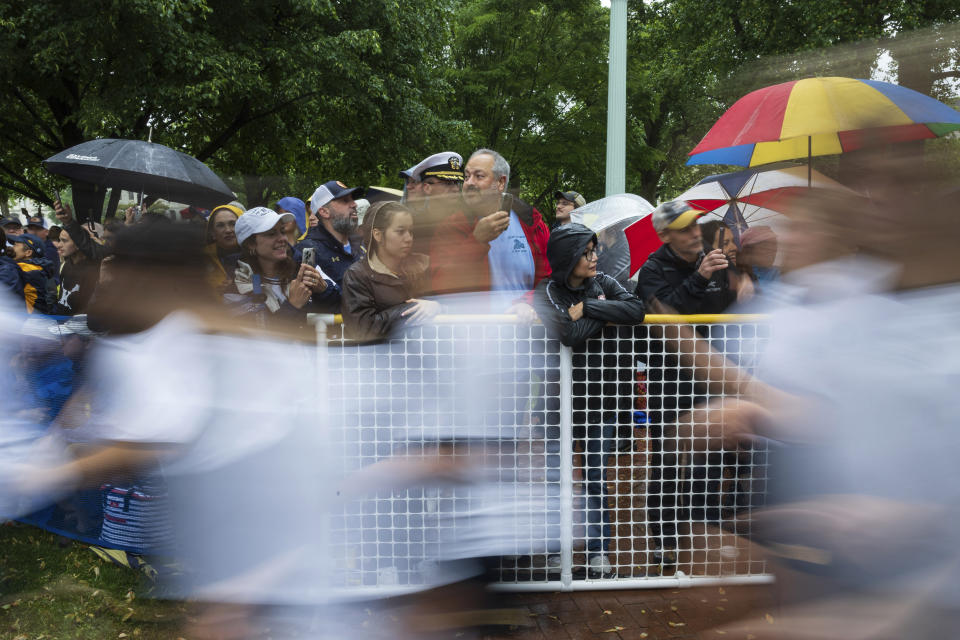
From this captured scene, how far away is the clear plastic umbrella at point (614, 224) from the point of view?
20.0ft

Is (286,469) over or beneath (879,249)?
beneath

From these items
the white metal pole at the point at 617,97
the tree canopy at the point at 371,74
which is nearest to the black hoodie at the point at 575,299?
the tree canopy at the point at 371,74

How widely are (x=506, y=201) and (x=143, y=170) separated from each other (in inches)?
191

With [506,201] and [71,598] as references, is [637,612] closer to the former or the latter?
[506,201]

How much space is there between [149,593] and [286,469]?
2.46 metres

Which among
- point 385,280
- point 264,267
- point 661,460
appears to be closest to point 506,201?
point 385,280

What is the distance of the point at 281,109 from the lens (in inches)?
671

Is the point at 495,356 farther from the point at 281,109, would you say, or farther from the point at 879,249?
the point at 281,109

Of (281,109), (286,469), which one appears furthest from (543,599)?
(281,109)

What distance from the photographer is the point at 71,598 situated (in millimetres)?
4391

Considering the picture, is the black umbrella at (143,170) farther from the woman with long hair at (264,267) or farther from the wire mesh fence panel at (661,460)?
the wire mesh fence panel at (661,460)

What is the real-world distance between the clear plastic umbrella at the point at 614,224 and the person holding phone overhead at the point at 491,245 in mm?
1004

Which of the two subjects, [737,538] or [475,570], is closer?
[475,570]

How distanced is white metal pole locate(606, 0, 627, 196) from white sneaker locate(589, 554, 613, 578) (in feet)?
19.9
